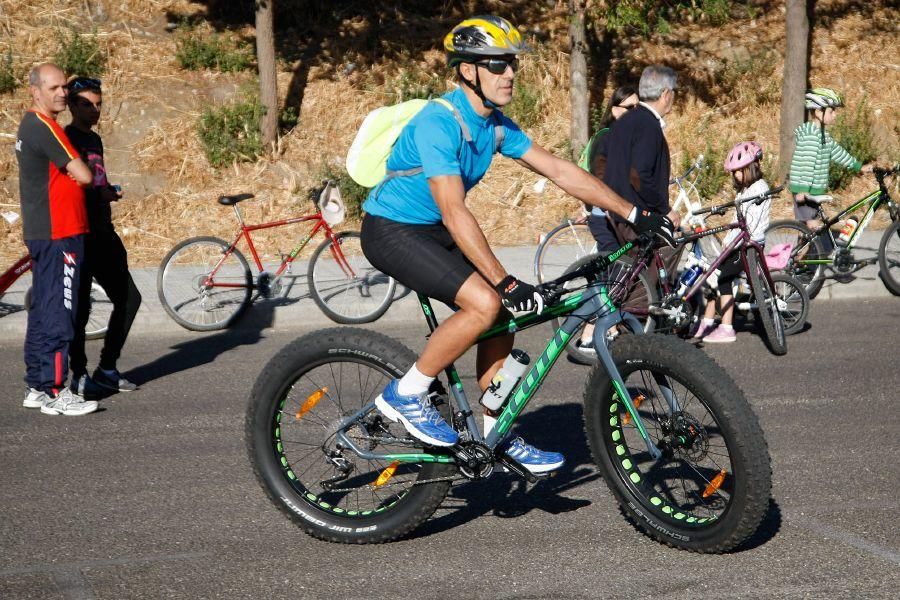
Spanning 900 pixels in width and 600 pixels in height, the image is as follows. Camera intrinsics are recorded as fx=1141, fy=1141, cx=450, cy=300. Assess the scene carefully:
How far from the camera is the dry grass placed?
47.5 feet

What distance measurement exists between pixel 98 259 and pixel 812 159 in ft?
21.8

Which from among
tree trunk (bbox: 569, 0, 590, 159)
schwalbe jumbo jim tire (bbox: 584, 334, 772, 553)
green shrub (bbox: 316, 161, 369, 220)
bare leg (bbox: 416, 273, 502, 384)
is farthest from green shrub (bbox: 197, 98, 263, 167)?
schwalbe jumbo jim tire (bbox: 584, 334, 772, 553)

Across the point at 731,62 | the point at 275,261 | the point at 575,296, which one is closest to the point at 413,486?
the point at 575,296

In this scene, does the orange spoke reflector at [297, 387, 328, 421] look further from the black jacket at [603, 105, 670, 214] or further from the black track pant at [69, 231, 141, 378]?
the black jacket at [603, 105, 670, 214]

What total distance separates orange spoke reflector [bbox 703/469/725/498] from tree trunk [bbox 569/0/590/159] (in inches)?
429

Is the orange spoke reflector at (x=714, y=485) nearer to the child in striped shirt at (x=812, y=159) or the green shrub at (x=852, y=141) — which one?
the child in striped shirt at (x=812, y=159)

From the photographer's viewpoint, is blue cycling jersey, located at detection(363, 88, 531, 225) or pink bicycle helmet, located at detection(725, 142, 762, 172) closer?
blue cycling jersey, located at detection(363, 88, 531, 225)

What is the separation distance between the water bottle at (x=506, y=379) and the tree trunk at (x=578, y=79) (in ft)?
34.8

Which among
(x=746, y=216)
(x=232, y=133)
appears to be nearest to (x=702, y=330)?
(x=746, y=216)

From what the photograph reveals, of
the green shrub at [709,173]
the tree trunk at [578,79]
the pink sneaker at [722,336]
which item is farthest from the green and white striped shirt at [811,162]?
the tree trunk at [578,79]

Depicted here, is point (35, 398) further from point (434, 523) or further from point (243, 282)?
point (434, 523)

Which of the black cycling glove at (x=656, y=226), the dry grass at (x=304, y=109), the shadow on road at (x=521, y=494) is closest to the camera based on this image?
the black cycling glove at (x=656, y=226)

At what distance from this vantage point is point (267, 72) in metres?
15.2

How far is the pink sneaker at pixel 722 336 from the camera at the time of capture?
9.32m
